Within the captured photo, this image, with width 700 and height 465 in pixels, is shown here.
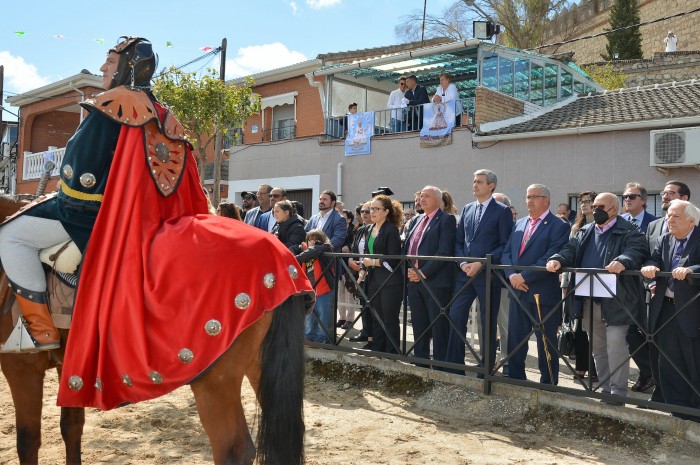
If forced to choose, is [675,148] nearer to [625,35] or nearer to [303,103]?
[303,103]

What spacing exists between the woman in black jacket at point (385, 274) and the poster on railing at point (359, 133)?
1067cm

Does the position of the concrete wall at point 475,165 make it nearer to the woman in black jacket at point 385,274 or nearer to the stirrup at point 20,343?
the woman in black jacket at point 385,274

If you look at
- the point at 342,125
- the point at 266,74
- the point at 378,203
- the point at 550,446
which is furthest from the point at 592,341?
the point at 266,74

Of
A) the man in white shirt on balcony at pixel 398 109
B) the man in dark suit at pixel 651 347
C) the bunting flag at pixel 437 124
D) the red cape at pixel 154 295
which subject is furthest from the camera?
the man in white shirt on balcony at pixel 398 109

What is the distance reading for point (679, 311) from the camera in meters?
5.25

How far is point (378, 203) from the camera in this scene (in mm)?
7848

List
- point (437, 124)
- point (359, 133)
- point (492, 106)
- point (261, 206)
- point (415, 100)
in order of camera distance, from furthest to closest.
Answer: point (359, 133) → point (415, 100) → point (437, 124) → point (492, 106) → point (261, 206)

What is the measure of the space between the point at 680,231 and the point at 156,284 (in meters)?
4.29

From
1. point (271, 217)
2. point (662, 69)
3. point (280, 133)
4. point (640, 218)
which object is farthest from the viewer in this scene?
point (662, 69)

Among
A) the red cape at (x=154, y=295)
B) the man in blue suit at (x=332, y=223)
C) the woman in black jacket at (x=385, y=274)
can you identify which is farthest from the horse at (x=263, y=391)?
the man in blue suit at (x=332, y=223)

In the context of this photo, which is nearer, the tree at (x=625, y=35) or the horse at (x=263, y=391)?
the horse at (x=263, y=391)

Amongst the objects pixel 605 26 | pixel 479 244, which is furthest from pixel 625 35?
pixel 479 244

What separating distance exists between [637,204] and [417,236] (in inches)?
94.2

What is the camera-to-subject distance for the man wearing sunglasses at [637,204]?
7020 millimetres
